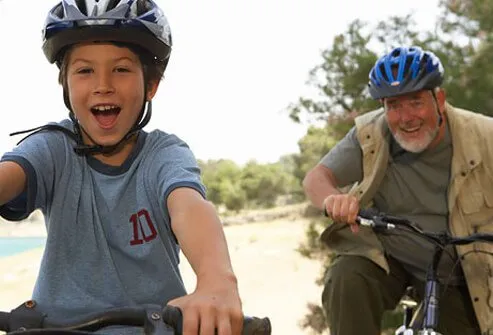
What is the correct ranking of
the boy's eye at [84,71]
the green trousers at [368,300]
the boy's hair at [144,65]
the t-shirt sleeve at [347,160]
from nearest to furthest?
the boy's eye at [84,71] < the boy's hair at [144,65] < the green trousers at [368,300] < the t-shirt sleeve at [347,160]

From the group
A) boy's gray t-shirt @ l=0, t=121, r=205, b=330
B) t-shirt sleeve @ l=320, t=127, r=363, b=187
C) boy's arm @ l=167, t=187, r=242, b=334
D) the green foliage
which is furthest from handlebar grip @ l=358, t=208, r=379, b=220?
the green foliage

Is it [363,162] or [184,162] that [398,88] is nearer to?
[363,162]

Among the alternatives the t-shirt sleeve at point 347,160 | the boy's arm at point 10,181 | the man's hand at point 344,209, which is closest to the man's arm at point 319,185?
the t-shirt sleeve at point 347,160

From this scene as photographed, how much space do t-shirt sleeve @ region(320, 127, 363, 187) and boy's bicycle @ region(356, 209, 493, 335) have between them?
2.93 ft

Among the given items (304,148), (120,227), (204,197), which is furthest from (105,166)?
(304,148)

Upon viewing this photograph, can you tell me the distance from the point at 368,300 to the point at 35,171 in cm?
238

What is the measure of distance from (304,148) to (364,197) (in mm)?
7322

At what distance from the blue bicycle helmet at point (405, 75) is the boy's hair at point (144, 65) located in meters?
2.35

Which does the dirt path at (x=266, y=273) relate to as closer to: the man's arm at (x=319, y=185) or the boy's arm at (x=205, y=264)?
the man's arm at (x=319, y=185)

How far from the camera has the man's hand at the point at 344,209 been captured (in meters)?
3.88

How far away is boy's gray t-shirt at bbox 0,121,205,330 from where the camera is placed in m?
2.28

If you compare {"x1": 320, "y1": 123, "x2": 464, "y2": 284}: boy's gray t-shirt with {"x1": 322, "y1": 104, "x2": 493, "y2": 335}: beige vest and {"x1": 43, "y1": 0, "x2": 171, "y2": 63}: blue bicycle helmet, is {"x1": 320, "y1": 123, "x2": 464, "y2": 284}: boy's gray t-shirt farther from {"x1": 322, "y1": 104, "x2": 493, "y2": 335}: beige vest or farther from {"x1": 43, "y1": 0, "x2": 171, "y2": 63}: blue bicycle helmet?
{"x1": 43, "y1": 0, "x2": 171, "y2": 63}: blue bicycle helmet

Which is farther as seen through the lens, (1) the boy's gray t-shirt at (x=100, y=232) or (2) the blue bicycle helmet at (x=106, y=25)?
(2) the blue bicycle helmet at (x=106, y=25)

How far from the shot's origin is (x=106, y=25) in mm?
2471
